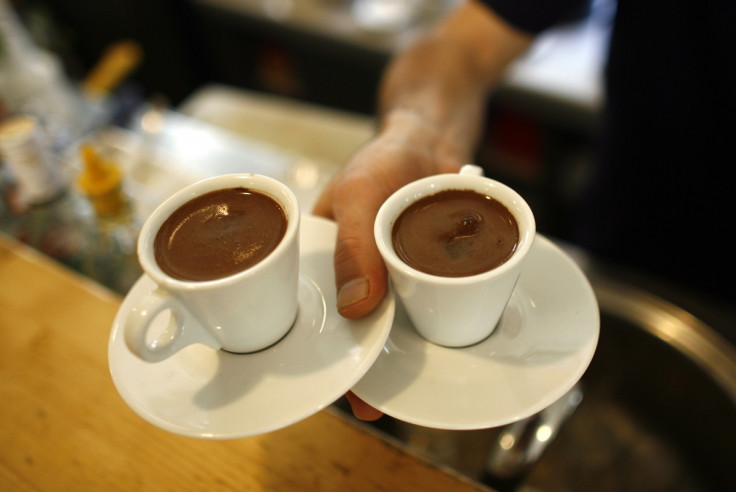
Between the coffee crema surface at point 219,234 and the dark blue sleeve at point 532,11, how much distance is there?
89cm

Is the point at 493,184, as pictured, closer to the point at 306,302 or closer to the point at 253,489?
the point at 306,302

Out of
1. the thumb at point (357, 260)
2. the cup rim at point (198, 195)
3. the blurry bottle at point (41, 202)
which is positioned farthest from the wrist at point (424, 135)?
the blurry bottle at point (41, 202)

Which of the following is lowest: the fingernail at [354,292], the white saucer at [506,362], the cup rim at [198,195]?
the white saucer at [506,362]

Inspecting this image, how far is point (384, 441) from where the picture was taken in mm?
774

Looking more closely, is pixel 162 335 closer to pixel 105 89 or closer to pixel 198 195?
pixel 198 195

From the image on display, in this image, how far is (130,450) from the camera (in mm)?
783

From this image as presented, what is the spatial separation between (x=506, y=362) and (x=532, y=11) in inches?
36.5

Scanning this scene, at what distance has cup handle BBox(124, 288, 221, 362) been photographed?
615mm

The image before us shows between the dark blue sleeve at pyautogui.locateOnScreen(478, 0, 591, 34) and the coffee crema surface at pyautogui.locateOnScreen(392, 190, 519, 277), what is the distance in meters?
0.74

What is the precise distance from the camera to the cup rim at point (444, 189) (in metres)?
0.66

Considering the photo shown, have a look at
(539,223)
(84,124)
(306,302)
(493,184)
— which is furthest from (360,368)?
(539,223)

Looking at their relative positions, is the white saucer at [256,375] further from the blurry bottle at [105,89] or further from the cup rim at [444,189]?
the blurry bottle at [105,89]

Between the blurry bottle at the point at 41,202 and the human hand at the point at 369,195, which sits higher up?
the human hand at the point at 369,195

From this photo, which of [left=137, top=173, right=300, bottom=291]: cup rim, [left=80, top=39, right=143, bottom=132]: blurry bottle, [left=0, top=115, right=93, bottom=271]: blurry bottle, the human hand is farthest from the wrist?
[left=80, top=39, right=143, bottom=132]: blurry bottle
